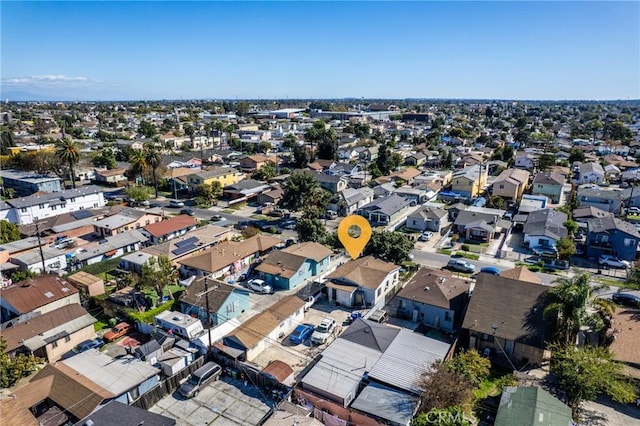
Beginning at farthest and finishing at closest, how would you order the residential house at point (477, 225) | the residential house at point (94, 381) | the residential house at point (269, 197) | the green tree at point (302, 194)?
the residential house at point (269, 197) < the green tree at point (302, 194) < the residential house at point (477, 225) < the residential house at point (94, 381)

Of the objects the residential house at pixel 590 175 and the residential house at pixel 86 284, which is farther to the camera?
the residential house at pixel 590 175

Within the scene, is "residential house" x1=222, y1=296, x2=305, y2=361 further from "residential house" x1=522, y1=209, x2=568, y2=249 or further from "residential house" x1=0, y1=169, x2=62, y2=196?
"residential house" x1=0, y1=169, x2=62, y2=196

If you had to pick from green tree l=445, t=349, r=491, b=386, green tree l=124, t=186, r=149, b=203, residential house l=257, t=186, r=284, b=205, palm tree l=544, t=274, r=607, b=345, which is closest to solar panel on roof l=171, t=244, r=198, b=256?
residential house l=257, t=186, r=284, b=205

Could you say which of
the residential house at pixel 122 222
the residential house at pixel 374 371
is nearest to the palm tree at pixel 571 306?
the residential house at pixel 374 371

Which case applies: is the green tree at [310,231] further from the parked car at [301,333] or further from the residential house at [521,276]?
the residential house at [521,276]

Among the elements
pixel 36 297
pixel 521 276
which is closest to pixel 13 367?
pixel 36 297

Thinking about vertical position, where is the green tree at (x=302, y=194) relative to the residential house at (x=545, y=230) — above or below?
above

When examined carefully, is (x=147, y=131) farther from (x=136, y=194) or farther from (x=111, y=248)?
(x=111, y=248)
